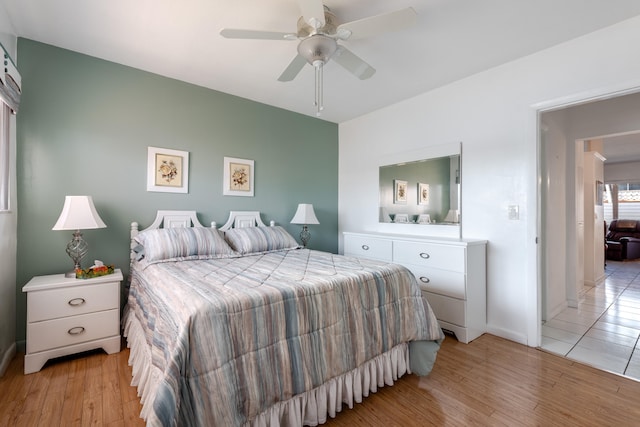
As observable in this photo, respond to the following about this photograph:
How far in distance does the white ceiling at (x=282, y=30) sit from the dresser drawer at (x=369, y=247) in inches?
67.1

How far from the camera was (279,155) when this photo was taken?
3.74 m

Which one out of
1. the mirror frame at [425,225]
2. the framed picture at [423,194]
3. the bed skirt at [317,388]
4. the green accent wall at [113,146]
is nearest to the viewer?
the bed skirt at [317,388]

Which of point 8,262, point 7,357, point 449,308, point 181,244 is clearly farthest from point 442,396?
point 8,262

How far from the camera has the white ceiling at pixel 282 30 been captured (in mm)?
1896

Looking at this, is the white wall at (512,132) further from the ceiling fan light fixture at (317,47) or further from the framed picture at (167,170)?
the framed picture at (167,170)

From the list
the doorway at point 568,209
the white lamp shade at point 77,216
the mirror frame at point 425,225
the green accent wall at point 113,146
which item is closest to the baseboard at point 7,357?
the green accent wall at point 113,146

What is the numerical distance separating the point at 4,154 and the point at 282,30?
2.23 metres

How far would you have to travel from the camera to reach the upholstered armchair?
652 centimetres

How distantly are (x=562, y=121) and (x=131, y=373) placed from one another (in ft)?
15.8

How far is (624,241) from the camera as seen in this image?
6.52 metres

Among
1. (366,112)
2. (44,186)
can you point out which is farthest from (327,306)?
(366,112)

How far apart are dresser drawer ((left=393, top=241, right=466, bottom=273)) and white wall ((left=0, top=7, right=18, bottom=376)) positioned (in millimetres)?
3197

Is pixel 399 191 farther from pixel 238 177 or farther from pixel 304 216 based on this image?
pixel 238 177

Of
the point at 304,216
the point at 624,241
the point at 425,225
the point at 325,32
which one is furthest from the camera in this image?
the point at 624,241
